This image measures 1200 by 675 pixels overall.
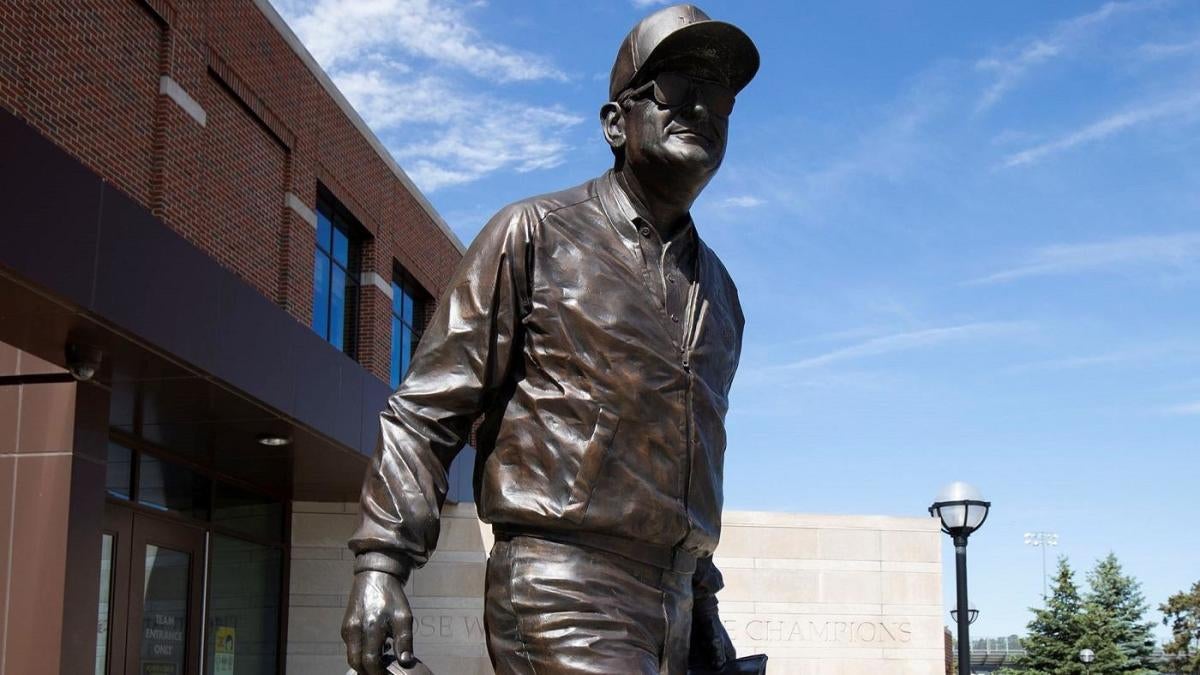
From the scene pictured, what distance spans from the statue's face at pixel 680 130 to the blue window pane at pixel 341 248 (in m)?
21.0

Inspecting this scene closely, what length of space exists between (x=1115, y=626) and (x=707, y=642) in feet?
137

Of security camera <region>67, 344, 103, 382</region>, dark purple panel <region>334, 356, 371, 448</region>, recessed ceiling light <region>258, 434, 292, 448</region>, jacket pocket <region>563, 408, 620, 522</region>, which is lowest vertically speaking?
jacket pocket <region>563, 408, 620, 522</region>

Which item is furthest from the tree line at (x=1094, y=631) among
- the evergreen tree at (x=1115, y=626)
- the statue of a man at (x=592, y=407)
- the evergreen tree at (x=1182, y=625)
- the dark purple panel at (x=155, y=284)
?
the statue of a man at (x=592, y=407)

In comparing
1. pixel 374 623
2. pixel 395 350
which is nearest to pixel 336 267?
pixel 395 350

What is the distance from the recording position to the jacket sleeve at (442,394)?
3492 millimetres

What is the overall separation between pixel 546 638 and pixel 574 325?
76 cm

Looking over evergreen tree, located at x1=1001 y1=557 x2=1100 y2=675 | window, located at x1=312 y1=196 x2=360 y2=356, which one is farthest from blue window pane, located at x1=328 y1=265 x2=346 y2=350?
evergreen tree, located at x1=1001 y1=557 x2=1100 y2=675

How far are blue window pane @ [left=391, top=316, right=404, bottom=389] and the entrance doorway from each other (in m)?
8.57

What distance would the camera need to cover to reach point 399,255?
2697 cm

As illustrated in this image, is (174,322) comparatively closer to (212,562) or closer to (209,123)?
(209,123)

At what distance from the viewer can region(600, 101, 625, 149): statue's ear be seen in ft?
12.8

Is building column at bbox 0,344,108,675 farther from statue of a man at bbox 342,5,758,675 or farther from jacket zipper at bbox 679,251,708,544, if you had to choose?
jacket zipper at bbox 679,251,708,544

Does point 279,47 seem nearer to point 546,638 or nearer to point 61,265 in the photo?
point 61,265

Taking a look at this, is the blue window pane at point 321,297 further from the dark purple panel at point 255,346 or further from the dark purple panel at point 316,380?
the dark purple panel at point 255,346
